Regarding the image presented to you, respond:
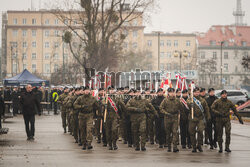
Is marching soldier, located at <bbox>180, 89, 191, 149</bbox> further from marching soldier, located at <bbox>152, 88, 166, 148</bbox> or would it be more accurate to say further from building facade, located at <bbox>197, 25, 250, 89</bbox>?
building facade, located at <bbox>197, 25, 250, 89</bbox>

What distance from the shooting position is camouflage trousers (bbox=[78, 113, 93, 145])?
15.8m

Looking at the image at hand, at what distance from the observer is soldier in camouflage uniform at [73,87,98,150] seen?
51.7ft

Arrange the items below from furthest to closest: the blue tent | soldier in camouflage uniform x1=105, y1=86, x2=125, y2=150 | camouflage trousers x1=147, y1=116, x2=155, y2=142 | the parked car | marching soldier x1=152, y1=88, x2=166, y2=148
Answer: the parked car
the blue tent
camouflage trousers x1=147, y1=116, x2=155, y2=142
marching soldier x1=152, y1=88, x2=166, y2=148
soldier in camouflage uniform x1=105, y1=86, x2=125, y2=150

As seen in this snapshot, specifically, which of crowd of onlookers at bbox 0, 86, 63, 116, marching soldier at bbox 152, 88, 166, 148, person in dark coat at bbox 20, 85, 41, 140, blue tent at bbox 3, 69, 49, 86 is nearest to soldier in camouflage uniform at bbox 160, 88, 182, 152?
marching soldier at bbox 152, 88, 166, 148

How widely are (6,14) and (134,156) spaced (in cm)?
11658

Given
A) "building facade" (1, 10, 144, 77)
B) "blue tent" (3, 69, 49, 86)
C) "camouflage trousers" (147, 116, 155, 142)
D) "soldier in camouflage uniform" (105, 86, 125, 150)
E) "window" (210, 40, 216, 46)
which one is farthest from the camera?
"window" (210, 40, 216, 46)

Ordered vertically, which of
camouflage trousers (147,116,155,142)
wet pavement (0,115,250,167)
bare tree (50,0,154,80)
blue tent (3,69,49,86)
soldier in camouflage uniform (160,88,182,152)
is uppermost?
bare tree (50,0,154,80)

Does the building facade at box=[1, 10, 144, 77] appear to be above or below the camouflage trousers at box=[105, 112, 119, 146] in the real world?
above

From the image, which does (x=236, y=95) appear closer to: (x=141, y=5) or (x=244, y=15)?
(x=141, y=5)

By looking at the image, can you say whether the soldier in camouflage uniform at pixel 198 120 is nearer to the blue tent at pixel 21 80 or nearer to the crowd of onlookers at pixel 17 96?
the crowd of onlookers at pixel 17 96

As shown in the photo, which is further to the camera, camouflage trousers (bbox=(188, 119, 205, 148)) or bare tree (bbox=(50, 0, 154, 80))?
bare tree (bbox=(50, 0, 154, 80))

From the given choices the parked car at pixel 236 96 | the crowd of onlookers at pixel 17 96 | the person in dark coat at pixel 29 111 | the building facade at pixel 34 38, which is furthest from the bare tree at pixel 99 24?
the building facade at pixel 34 38

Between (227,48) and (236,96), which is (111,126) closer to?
(236,96)

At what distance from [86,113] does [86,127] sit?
1.40 ft
